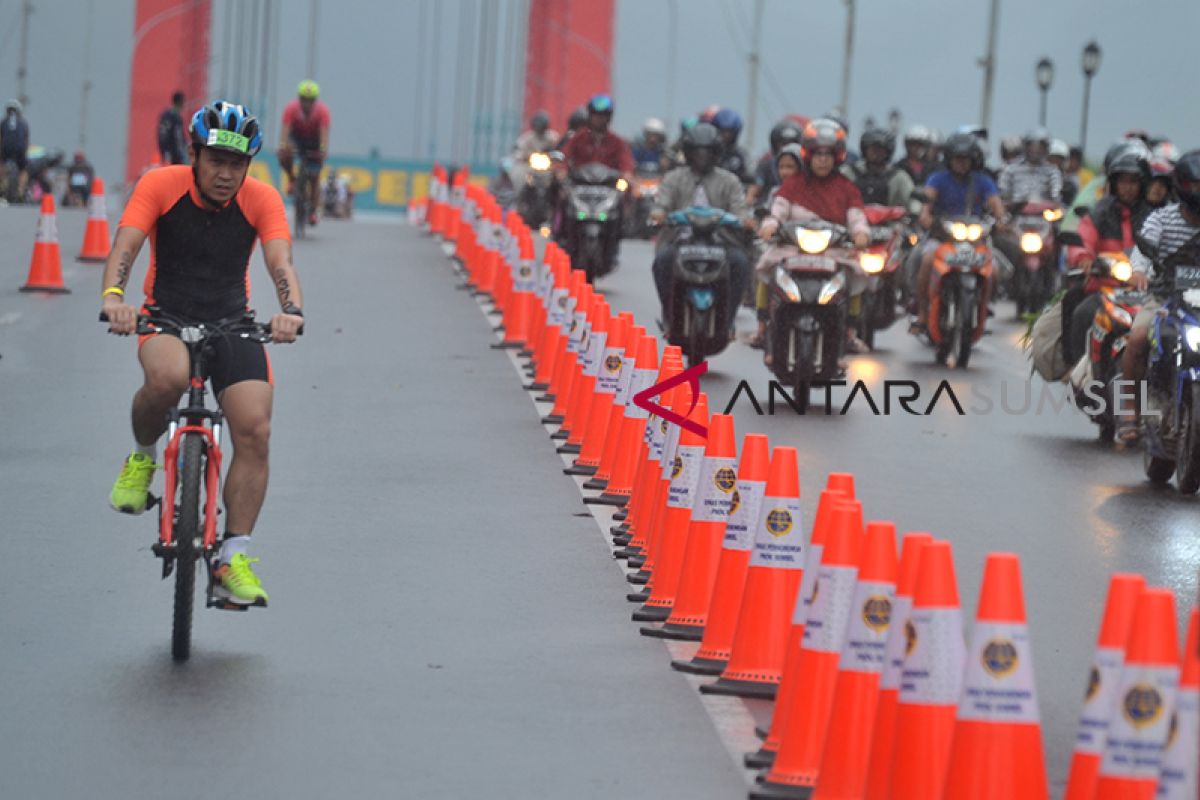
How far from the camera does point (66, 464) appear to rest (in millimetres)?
14000

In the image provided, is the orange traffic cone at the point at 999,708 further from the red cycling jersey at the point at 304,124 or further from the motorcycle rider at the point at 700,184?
the red cycling jersey at the point at 304,124

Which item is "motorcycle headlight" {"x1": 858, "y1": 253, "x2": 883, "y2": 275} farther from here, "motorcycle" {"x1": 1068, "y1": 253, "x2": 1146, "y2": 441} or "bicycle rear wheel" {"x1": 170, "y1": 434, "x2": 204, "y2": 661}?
"bicycle rear wheel" {"x1": 170, "y1": 434, "x2": 204, "y2": 661}

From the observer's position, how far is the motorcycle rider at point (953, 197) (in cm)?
2262

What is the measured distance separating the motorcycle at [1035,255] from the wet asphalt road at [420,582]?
8.28 meters

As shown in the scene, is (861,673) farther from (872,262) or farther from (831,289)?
(872,262)

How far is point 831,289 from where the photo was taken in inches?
716

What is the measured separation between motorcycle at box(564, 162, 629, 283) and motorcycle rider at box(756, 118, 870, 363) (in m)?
7.10

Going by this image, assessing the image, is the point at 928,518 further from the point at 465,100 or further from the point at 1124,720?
the point at 465,100

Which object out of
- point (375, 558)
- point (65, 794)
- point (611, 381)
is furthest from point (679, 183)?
point (65, 794)

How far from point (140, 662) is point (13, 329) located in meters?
13.7

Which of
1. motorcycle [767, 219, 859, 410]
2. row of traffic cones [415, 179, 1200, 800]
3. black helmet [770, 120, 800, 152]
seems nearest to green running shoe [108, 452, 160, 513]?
row of traffic cones [415, 179, 1200, 800]

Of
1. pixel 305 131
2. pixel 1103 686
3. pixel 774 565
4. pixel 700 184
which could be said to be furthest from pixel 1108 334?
pixel 305 131

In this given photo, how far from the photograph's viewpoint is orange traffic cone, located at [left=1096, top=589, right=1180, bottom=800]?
564 cm

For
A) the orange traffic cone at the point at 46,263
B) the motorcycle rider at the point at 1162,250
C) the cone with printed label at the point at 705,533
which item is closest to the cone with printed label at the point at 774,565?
the cone with printed label at the point at 705,533
